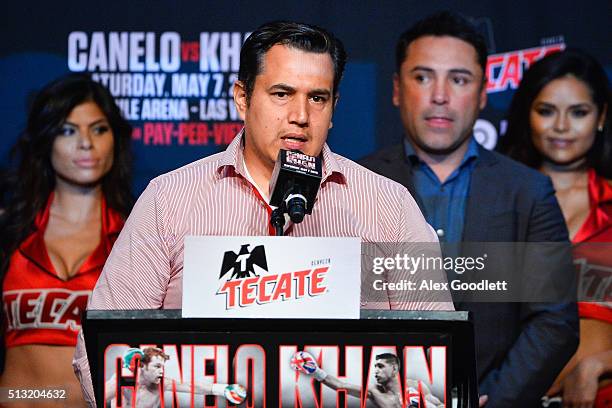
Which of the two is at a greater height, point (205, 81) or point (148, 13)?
point (148, 13)

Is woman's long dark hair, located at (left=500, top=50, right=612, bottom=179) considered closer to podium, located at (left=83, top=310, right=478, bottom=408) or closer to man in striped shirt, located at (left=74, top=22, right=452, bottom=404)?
man in striped shirt, located at (left=74, top=22, right=452, bottom=404)

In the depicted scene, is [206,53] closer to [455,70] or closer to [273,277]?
[455,70]

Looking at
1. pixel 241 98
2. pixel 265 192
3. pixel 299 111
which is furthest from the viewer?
pixel 241 98

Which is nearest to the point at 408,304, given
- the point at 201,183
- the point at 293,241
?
the point at 201,183

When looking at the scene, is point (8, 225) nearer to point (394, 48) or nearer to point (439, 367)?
point (394, 48)

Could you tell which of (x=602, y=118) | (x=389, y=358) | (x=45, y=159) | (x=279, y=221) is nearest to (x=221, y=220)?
(x=279, y=221)

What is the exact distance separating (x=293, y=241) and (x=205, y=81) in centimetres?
230

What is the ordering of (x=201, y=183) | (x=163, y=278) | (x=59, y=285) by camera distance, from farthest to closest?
(x=59, y=285) → (x=201, y=183) → (x=163, y=278)

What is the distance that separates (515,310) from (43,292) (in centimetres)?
185

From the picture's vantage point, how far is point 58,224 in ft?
13.7

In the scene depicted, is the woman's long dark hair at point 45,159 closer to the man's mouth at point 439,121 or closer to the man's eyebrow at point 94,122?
the man's eyebrow at point 94,122

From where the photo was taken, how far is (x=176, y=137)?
420 centimetres

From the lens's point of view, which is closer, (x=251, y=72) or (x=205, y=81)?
(x=251, y=72)

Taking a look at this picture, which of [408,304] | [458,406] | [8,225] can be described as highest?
[8,225]
